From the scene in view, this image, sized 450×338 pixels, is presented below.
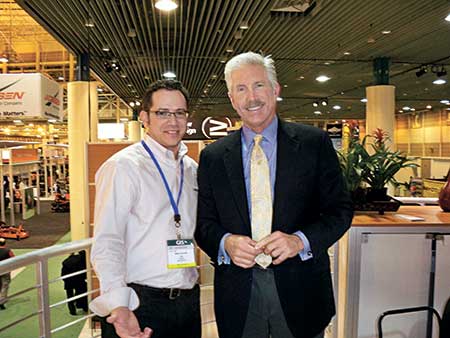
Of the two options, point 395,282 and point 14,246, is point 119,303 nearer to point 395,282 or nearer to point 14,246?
point 395,282

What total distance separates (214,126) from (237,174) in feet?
24.6

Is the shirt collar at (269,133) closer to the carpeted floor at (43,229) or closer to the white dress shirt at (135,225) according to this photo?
the white dress shirt at (135,225)

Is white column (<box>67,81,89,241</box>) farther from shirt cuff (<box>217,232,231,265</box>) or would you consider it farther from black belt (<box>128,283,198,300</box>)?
shirt cuff (<box>217,232,231,265</box>)

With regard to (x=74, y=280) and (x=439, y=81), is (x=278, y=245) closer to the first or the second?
(x=74, y=280)

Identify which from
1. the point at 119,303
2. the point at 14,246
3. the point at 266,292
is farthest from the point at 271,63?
the point at 14,246

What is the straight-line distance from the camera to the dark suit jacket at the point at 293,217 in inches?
53.5

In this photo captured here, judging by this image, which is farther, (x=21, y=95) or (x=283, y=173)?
(x=21, y=95)

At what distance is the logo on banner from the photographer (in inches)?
347

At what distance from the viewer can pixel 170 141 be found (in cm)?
159

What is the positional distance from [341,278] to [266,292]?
4.06ft

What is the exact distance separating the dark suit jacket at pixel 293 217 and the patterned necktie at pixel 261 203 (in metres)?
0.02

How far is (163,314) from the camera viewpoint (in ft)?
4.94

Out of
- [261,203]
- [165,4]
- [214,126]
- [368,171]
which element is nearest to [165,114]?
[261,203]

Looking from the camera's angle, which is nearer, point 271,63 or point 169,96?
point 271,63
